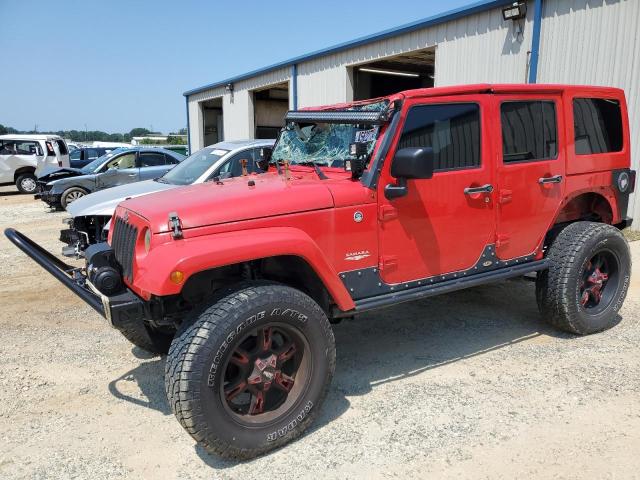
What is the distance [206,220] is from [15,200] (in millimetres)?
16264

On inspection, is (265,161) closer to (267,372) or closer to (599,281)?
(267,372)

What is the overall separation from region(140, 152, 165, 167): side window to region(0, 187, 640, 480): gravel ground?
7.73 metres

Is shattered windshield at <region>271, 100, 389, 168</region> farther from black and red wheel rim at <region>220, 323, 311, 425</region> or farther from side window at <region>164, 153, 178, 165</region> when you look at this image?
side window at <region>164, 153, 178, 165</region>

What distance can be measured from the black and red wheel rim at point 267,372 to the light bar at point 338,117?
4.77ft

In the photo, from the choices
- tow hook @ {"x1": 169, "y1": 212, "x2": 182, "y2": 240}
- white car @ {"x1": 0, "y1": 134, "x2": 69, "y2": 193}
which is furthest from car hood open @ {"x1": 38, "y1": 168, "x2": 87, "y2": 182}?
tow hook @ {"x1": 169, "y1": 212, "x2": 182, "y2": 240}

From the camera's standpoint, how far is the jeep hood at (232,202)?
2.93 metres

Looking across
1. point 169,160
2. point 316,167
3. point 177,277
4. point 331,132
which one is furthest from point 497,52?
point 177,277

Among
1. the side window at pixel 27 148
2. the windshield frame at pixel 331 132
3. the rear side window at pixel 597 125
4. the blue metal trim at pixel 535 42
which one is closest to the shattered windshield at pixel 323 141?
the windshield frame at pixel 331 132

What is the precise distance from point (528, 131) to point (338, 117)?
1.51 metres

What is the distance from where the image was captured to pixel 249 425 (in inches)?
114

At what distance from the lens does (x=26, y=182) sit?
1819cm

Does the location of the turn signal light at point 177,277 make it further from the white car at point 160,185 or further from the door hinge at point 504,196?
the white car at point 160,185

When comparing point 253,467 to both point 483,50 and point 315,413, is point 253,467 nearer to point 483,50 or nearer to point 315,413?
point 315,413

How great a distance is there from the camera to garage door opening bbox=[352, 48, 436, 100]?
47.3 feet
